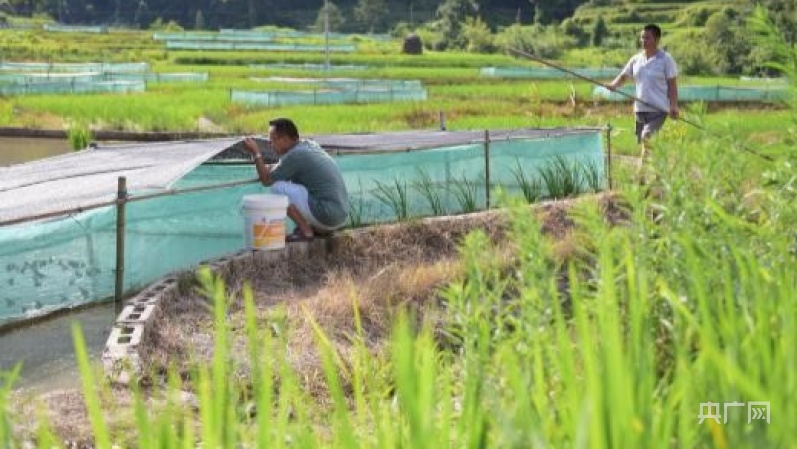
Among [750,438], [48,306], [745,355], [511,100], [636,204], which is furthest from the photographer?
[511,100]

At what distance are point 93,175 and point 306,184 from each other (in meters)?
1.18

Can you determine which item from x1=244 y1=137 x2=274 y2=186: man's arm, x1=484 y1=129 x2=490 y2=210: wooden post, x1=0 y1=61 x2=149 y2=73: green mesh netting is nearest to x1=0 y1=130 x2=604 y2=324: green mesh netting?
x1=484 y1=129 x2=490 y2=210: wooden post

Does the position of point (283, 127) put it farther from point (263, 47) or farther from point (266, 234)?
point (263, 47)

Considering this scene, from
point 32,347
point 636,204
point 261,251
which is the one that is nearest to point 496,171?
point 261,251

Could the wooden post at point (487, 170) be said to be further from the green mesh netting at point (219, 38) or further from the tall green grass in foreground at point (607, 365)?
the green mesh netting at point (219, 38)

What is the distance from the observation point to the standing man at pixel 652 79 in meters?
7.91

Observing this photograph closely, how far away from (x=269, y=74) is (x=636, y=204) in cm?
3233

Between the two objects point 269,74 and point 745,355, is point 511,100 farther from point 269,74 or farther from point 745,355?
point 745,355

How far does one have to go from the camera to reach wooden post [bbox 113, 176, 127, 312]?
19.0 ft

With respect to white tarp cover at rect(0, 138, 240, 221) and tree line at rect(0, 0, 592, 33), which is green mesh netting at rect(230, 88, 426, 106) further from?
tree line at rect(0, 0, 592, 33)

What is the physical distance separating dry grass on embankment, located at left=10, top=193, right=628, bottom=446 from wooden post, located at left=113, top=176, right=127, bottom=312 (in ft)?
1.10

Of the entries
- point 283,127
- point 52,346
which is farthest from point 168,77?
point 52,346

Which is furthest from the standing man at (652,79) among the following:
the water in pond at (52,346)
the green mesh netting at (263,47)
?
the green mesh netting at (263,47)

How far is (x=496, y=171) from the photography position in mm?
8805
